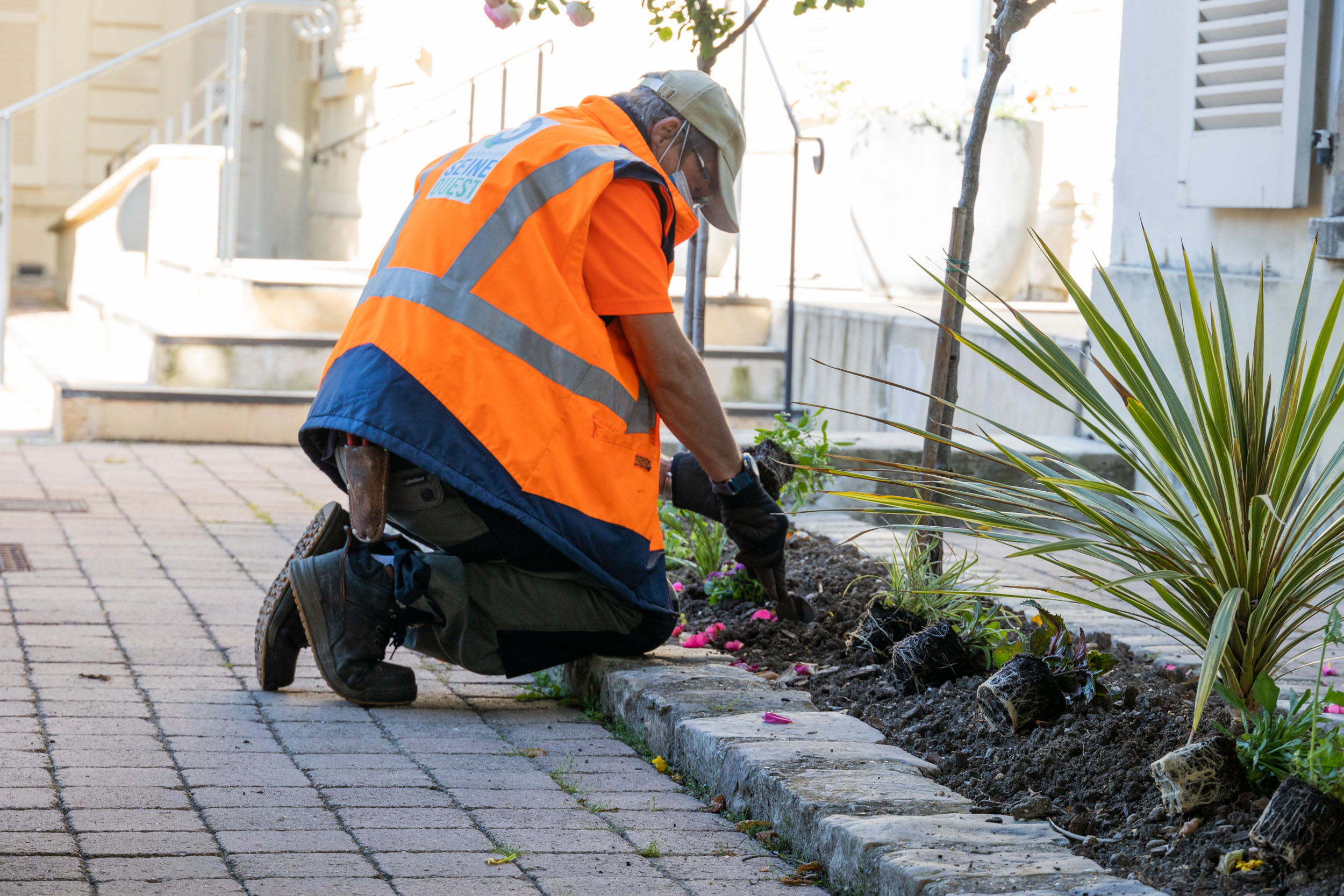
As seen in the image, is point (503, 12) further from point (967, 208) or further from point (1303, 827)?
point (1303, 827)

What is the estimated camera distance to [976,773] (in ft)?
8.23

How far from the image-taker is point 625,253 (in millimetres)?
2957

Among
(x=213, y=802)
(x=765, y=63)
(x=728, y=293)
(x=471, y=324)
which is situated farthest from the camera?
(x=765, y=63)

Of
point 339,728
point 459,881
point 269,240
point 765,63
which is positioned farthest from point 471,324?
point 269,240

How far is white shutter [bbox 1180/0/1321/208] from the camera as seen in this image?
4332 mm

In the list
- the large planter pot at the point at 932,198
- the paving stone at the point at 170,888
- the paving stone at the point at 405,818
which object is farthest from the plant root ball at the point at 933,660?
the large planter pot at the point at 932,198

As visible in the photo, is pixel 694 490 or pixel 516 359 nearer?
pixel 516 359

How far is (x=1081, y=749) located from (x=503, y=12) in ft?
8.08

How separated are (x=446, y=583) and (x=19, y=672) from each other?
0.94 metres

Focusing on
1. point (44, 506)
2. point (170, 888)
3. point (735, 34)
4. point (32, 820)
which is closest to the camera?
point (170, 888)

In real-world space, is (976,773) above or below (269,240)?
below

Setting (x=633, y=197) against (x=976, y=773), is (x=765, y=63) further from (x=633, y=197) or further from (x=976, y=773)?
(x=976, y=773)

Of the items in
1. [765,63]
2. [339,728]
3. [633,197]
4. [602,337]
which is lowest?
[339,728]

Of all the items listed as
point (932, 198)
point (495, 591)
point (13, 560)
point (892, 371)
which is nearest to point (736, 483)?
point (495, 591)
